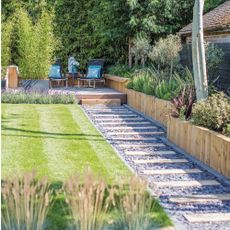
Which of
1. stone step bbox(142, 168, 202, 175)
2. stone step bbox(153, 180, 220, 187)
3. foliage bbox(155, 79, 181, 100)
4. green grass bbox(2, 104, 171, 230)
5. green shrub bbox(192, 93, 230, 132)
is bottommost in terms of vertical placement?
stone step bbox(153, 180, 220, 187)

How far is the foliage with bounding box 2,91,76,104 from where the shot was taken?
13.7 m

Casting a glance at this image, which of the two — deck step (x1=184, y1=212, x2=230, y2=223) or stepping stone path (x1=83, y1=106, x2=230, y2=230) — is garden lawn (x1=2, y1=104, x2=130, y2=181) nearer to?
stepping stone path (x1=83, y1=106, x2=230, y2=230)

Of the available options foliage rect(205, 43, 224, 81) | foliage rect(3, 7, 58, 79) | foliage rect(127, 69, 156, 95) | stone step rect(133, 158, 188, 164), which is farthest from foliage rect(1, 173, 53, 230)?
foliage rect(3, 7, 58, 79)

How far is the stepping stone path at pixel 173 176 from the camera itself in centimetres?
486

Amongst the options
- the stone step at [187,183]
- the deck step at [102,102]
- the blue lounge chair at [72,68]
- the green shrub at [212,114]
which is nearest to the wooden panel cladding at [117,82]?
the deck step at [102,102]

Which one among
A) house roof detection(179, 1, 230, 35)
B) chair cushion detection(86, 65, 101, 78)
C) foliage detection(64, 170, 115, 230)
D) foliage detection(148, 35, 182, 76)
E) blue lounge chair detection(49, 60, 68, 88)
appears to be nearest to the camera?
foliage detection(64, 170, 115, 230)

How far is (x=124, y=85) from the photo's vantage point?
50.0 ft

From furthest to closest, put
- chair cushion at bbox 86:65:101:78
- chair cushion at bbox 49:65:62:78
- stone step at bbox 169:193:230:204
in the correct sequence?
chair cushion at bbox 86:65:101:78 < chair cushion at bbox 49:65:62:78 < stone step at bbox 169:193:230:204

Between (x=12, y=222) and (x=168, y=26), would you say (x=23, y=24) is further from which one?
(x=12, y=222)

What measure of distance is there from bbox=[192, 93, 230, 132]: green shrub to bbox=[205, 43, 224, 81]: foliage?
3446mm

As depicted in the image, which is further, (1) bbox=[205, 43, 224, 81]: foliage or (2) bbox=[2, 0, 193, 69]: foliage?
(2) bbox=[2, 0, 193, 69]: foliage

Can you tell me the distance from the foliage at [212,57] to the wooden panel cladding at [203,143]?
2.86m

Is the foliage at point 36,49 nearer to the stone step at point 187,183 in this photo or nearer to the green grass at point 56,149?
the green grass at point 56,149

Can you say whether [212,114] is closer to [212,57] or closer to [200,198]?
[200,198]
